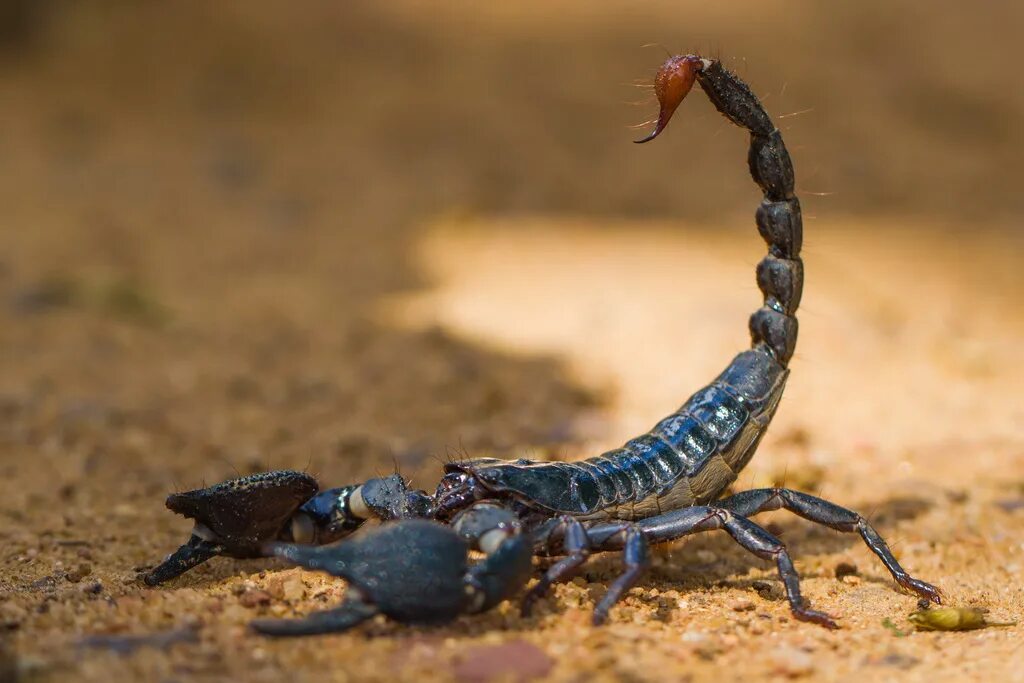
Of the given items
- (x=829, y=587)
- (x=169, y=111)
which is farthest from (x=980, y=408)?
(x=169, y=111)

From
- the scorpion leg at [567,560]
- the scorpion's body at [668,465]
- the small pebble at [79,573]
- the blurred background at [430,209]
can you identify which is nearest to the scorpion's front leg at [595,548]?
the scorpion leg at [567,560]

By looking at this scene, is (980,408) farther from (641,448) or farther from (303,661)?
(303,661)

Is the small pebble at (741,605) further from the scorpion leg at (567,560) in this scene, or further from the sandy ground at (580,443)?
the scorpion leg at (567,560)

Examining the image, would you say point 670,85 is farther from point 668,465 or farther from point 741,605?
point 741,605

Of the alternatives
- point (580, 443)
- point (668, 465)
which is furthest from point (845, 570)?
point (580, 443)

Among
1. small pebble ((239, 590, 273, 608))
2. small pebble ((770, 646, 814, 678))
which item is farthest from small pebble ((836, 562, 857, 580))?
small pebble ((239, 590, 273, 608))

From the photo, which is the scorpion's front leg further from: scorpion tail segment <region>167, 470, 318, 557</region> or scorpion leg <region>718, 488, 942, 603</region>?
scorpion tail segment <region>167, 470, 318, 557</region>
